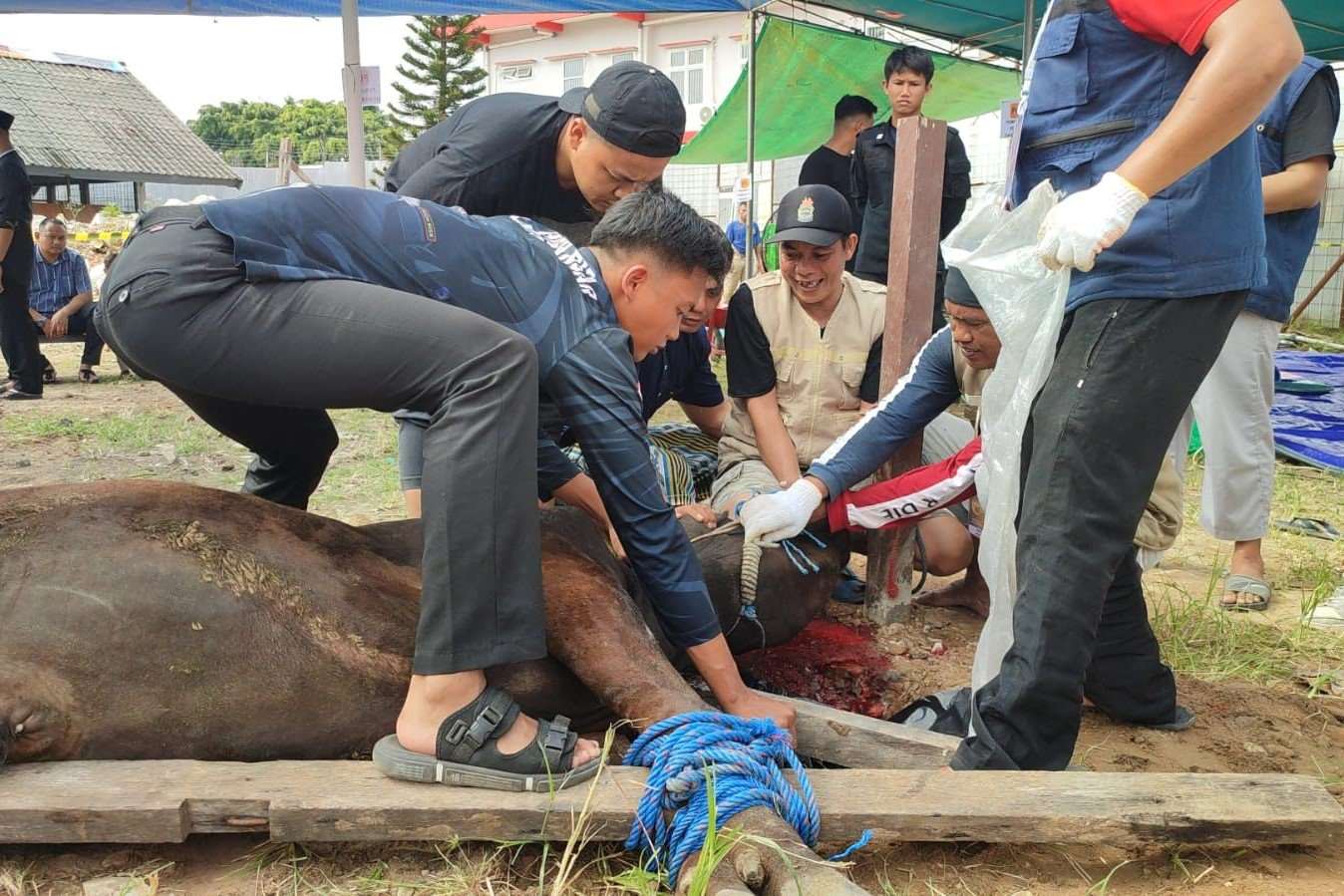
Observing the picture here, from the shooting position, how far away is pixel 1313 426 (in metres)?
6.27

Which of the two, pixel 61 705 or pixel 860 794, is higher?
pixel 61 705

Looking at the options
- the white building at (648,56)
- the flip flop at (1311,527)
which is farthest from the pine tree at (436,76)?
the flip flop at (1311,527)

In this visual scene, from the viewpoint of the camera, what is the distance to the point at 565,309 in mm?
2211

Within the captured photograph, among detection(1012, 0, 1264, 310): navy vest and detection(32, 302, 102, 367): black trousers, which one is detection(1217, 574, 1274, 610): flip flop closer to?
detection(1012, 0, 1264, 310): navy vest

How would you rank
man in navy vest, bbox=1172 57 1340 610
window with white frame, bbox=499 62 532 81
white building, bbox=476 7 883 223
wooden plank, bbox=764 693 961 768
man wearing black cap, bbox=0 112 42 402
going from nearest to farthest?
1. wooden plank, bbox=764 693 961 768
2. man in navy vest, bbox=1172 57 1340 610
3. man wearing black cap, bbox=0 112 42 402
4. white building, bbox=476 7 883 223
5. window with white frame, bbox=499 62 532 81

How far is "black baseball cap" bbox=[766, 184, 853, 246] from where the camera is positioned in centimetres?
362

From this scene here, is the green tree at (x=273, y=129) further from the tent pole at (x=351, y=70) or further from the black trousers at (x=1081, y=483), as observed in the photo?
the black trousers at (x=1081, y=483)

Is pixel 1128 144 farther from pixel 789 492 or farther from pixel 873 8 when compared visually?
pixel 873 8

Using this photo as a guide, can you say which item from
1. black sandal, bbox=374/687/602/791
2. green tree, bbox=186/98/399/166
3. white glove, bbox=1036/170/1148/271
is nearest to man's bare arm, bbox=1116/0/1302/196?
white glove, bbox=1036/170/1148/271

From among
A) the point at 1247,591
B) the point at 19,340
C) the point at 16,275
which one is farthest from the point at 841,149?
the point at 19,340

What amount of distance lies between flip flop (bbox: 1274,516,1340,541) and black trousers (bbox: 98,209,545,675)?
398 cm

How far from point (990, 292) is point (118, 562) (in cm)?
186

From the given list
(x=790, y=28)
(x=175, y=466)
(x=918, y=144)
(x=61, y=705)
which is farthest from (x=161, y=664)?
(x=790, y=28)

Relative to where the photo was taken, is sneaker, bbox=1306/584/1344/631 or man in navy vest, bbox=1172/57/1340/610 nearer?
sneaker, bbox=1306/584/1344/631
